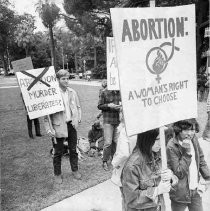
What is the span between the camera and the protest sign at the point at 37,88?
4.74 m

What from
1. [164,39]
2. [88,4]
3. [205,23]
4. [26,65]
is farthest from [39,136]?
[88,4]

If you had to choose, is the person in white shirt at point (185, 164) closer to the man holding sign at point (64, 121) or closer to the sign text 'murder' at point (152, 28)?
the sign text 'murder' at point (152, 28)

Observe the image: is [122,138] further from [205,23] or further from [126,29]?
[205,23]

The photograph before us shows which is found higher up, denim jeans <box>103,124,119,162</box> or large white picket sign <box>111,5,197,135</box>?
large white picket sign <box>111,5,197,135</box>

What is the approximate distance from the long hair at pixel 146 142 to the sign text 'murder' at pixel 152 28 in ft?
2.36

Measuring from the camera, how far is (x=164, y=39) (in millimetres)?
2240

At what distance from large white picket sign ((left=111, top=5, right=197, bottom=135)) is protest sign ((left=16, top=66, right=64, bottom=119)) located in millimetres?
2647

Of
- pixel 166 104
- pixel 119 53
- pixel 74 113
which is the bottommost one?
pixel 74 113

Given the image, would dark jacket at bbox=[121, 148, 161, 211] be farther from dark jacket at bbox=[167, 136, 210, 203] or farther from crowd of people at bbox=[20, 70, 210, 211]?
dark jacket at bbox=[167, 136, 210, 203]

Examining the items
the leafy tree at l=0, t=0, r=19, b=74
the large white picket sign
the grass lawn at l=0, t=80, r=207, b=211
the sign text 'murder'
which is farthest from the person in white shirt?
the leafy tree at l=0, t=0, r=19, b=74

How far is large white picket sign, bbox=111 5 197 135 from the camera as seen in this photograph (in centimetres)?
201

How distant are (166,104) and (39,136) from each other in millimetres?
6124

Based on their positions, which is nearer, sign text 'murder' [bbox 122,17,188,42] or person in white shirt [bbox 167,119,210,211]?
sign text 'murder' [bbox 122,17,188,42]

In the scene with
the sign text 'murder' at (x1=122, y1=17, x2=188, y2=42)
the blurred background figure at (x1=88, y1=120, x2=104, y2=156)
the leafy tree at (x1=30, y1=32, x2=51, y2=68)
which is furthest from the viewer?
the leafy tree at (x1=30, y1=32, x2=51, y2=68)
